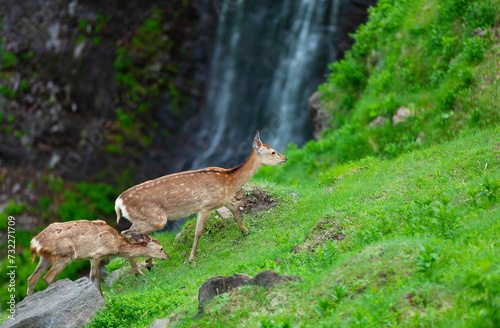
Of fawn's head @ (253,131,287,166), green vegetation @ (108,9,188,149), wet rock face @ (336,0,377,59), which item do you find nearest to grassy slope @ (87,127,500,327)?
fawn's head @ (253,131,287,166)

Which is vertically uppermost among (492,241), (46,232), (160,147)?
(492,241)

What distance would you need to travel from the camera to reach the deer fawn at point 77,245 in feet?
34.7

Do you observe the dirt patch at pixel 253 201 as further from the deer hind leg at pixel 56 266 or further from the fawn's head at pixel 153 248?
the deer hind leg at pixel 56 266

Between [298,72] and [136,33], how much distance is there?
7.05m

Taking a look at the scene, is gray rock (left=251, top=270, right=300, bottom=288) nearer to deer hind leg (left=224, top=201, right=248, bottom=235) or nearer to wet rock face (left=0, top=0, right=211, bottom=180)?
deer hind leg (left=224, top=201, right=248, bottom=235)

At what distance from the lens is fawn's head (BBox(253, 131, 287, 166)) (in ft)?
40.7

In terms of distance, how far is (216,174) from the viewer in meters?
11.8

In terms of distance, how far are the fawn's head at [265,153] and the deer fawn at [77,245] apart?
2.83 meters

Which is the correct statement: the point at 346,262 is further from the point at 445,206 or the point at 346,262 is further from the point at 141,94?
the point at 141,94

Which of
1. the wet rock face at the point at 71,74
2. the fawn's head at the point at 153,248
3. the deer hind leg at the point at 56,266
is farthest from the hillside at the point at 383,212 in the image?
the wet rock face at the point at 71,74

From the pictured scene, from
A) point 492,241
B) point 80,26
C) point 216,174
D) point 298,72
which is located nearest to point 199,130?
point 298,72

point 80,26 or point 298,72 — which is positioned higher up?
point 80,26

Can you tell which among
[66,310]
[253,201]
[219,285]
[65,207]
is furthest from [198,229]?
[65,207]

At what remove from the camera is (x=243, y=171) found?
12016 millimetres
